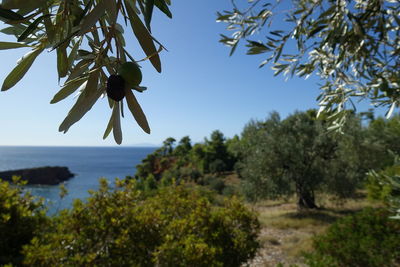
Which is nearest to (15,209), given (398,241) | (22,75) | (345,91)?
(22,75)

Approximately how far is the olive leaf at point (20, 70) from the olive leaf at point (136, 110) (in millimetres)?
231

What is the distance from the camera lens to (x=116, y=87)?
A: 20.5 inches

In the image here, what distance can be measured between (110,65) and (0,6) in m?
0.22

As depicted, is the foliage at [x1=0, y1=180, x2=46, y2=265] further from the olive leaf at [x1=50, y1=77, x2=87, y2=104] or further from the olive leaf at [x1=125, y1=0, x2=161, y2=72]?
the olive leaf at [x1=125, y1=0, x2=161, y2=72]

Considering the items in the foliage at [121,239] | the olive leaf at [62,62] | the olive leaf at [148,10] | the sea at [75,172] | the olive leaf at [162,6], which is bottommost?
the sea at [75,172]

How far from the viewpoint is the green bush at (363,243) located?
14.5 ft

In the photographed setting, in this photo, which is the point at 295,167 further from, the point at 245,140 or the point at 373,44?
the point at 373,44

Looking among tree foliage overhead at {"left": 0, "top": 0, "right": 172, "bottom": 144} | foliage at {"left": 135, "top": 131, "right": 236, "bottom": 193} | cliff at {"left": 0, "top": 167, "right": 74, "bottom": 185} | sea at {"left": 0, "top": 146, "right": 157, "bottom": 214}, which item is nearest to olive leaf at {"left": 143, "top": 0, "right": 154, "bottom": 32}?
tree foliage overhead at {"left": 0, "top": 0, "right": 172, "bottom": 144}

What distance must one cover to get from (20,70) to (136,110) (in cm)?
27

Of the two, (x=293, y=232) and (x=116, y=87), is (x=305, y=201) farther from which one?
(x=116, y=87)

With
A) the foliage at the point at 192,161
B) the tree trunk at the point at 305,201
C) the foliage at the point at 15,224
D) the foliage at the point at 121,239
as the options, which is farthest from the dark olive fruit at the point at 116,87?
the foliage at the point at 192,161

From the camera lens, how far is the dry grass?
6289 millimetres

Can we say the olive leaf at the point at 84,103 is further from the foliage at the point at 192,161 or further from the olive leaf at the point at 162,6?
the foliage at the point at 192,161

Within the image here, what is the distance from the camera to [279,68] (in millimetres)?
2584
